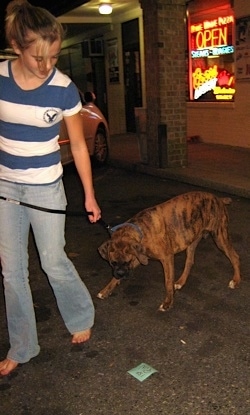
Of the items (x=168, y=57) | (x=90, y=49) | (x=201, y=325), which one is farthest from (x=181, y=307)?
(x=90, y=49)

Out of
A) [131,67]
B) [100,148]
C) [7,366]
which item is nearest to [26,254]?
[7,366]

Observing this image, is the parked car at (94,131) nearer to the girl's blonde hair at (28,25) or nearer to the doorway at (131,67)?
the doorway at (131,67)

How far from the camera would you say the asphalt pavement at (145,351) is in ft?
9.26

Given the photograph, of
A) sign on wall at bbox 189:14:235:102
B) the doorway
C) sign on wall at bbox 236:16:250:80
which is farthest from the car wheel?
the doorway

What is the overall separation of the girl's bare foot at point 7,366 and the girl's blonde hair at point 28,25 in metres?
1.89

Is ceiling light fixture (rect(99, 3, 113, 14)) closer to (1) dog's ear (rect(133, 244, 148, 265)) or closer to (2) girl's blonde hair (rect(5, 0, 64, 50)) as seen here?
(1) dog's ear (rect(133, 244, 148, 265))

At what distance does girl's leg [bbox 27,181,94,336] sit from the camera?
9.56 ft

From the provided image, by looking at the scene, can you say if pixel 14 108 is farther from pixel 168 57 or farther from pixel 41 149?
pixel 168 57

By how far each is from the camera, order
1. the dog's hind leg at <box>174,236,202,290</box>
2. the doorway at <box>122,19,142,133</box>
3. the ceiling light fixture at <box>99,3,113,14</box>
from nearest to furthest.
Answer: the dog's hind leg at <box>174,236,202,290</box>
the ceiling light fixture at <box>99,3,113,14</box>
the doorway at <box>122,19,142,133</box>

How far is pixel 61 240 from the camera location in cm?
303

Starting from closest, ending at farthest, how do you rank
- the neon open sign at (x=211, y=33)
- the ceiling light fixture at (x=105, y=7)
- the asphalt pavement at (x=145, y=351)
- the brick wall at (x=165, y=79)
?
1. the asphalt pavement at (x=145, y=351)
2. the brick wall at (x=165, y=79)
3. the neon open sign at (x=211, y=33)
4. the ceiling light fixture at (x=105, y=7)

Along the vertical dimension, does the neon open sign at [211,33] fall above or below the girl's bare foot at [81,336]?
above

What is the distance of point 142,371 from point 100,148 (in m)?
8.05

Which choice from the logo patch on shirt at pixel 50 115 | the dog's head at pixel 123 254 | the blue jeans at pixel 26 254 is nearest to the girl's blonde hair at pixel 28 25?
the logo patch on shirt at pixel 50 115
